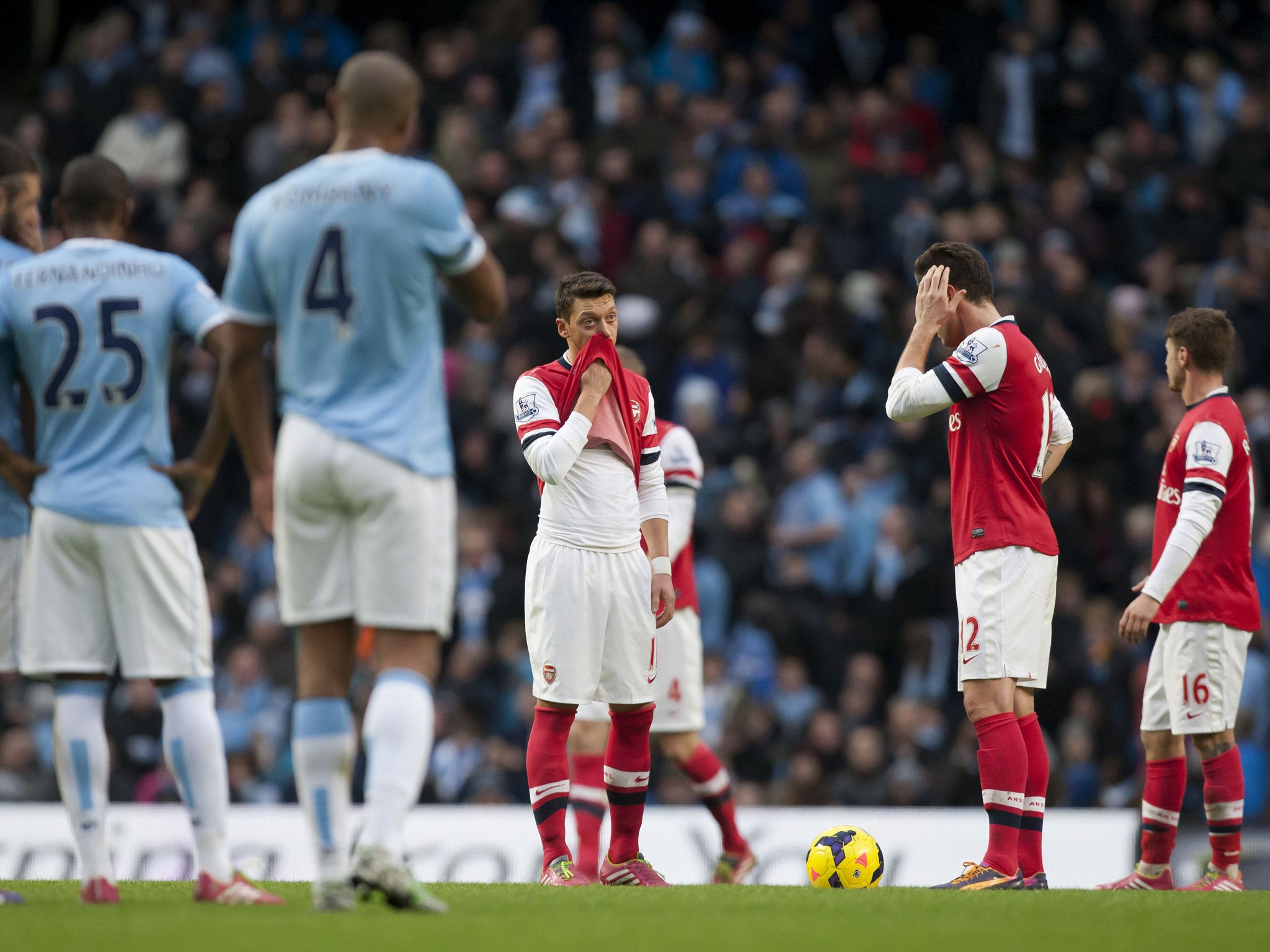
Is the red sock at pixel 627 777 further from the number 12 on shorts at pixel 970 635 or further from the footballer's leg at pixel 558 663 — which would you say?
the number 12 on shorts at pixel 970 635

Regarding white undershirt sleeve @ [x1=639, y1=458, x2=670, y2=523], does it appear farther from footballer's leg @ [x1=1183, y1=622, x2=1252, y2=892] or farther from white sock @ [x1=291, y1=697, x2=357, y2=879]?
white sock @ [x1=291, y1=697, x2=357, y2=879]

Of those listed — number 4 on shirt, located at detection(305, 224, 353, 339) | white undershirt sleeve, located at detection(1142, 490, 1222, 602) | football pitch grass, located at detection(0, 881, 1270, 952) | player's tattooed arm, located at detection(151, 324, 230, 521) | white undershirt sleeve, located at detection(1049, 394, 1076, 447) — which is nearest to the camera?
football pitch grass, located at detection(0, 881, 1270, 952)

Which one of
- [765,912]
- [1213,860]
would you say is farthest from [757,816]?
[765,912]

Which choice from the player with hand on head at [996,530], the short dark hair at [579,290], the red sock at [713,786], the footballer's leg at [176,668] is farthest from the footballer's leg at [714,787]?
the footballer's leg at [176,668]

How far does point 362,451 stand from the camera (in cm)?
484

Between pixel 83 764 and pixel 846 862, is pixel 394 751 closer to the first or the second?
pixel 83 764

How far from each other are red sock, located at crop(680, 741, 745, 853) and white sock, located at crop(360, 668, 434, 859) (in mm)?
3988

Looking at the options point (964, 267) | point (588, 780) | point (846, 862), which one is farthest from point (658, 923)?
point (964, 267)

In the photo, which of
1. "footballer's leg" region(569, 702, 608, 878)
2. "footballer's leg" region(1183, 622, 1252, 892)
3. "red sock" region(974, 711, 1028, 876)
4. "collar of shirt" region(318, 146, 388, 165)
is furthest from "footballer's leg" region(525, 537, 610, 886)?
"footballer's leg" region(1183, 622, 1252, 892)

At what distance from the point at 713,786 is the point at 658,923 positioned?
3.93 metres

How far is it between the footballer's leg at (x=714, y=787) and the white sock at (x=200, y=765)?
3679 mm

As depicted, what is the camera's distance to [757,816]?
10484 mm

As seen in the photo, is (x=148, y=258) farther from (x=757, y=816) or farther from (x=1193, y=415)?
(x=757, y=816)

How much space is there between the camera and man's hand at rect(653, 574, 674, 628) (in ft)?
24.1
